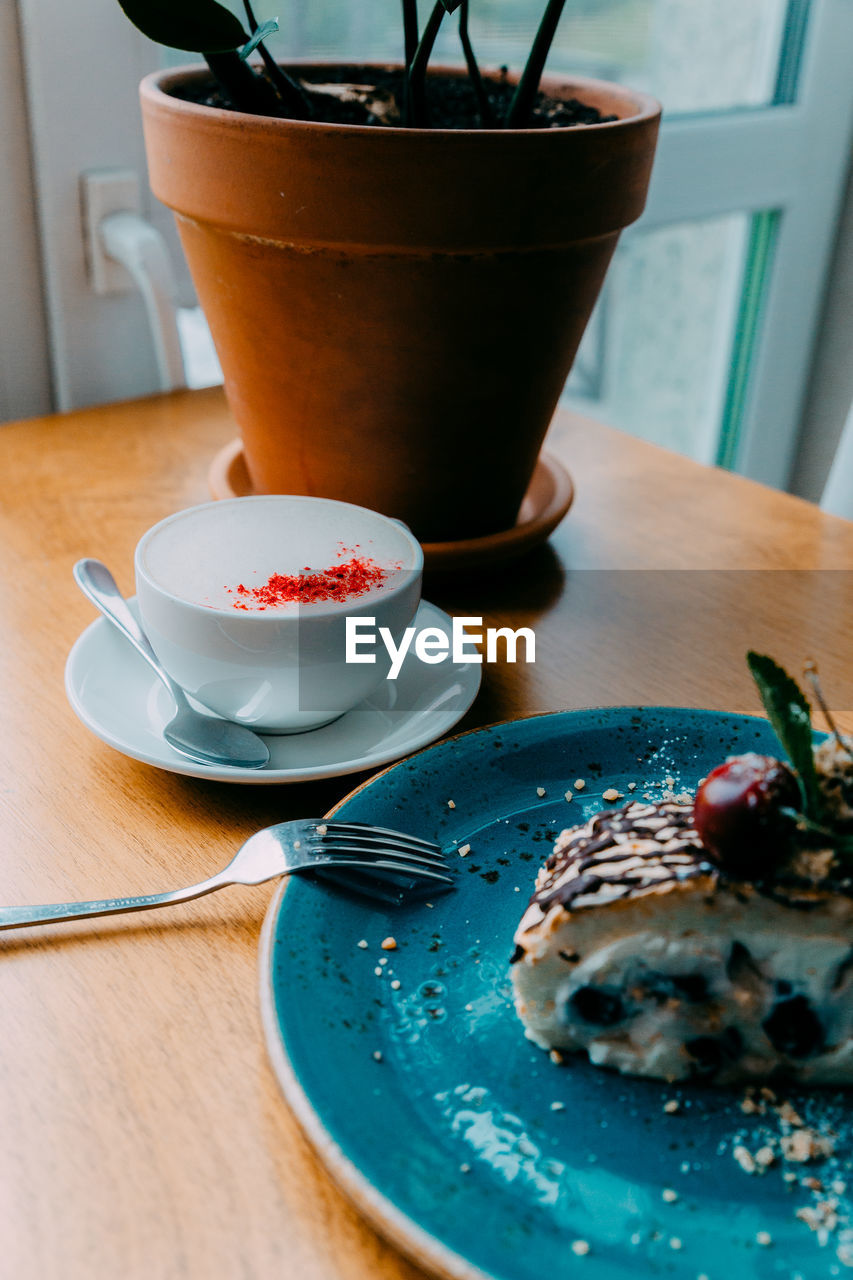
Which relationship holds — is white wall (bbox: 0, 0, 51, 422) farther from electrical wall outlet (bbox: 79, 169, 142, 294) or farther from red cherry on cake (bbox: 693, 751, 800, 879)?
red cherry on cake (bbox: 693, 751, 800, 879)

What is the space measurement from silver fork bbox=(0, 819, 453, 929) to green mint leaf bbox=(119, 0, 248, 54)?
1.53 ft

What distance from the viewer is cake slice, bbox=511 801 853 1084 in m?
0.45

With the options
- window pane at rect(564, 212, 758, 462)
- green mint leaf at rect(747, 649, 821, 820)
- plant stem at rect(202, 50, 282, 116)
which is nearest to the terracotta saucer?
plant stem at rect(202, 50, 282, 116)

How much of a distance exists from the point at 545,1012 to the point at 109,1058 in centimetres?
18

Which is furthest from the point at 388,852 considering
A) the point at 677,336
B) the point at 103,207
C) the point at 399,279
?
the point at 677,336

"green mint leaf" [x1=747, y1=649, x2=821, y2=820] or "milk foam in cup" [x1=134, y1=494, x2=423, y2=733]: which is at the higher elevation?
"green mint leaf" [x1=747, y1=649, x2=821, y2=820]

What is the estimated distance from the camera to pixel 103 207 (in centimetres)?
120

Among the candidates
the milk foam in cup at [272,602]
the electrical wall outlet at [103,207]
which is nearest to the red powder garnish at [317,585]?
the milk foam in cup at [272,602]

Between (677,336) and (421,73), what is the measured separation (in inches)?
51.4

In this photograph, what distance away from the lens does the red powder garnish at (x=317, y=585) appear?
23.5 inches

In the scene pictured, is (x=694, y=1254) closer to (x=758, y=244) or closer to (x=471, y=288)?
(x=471, y=288)

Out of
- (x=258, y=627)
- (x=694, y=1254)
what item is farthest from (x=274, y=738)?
(x=694, y=1254)

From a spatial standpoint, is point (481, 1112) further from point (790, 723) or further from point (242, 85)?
point (242, 85)

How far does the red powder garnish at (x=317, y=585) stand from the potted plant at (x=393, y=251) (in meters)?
0.17
